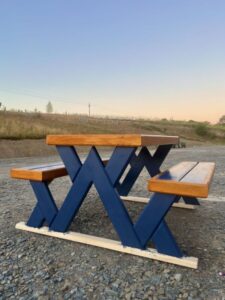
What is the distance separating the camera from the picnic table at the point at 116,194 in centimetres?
201

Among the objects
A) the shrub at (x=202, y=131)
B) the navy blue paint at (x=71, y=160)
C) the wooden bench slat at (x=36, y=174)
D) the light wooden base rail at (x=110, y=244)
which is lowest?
the shrub at (x=202, y=131)

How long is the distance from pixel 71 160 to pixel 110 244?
0.81 meters

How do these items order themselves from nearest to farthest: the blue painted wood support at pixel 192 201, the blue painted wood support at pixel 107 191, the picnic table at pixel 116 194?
the picnic table at pixel 116 194 < the blue painted wood support at pixel 107 191 < the blue painted wood support at pixel 192 201

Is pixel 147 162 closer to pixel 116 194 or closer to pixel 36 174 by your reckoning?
pixel 116 194

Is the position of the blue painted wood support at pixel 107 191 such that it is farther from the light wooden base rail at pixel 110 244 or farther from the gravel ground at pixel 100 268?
the gravel ground at pixel 100 268

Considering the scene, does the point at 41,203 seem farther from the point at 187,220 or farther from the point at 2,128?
the point at 2,128

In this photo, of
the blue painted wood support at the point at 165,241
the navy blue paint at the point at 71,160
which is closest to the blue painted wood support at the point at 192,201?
the blue painted wood support at the point at 165,241

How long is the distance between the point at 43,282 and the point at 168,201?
1.04 meters

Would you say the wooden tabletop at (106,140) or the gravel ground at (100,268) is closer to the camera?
the gravel ground at (100,268)

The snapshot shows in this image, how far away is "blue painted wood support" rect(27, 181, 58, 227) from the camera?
2502mm

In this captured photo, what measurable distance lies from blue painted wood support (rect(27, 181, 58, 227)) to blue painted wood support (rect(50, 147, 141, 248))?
0.16m

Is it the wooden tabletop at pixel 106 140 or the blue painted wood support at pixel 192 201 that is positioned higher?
the wooden tabletop at pixel 106 140

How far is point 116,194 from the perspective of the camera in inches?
87.7

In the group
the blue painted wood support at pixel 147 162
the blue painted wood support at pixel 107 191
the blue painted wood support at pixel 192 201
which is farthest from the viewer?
the blue painted wood support at pixel 147 162
